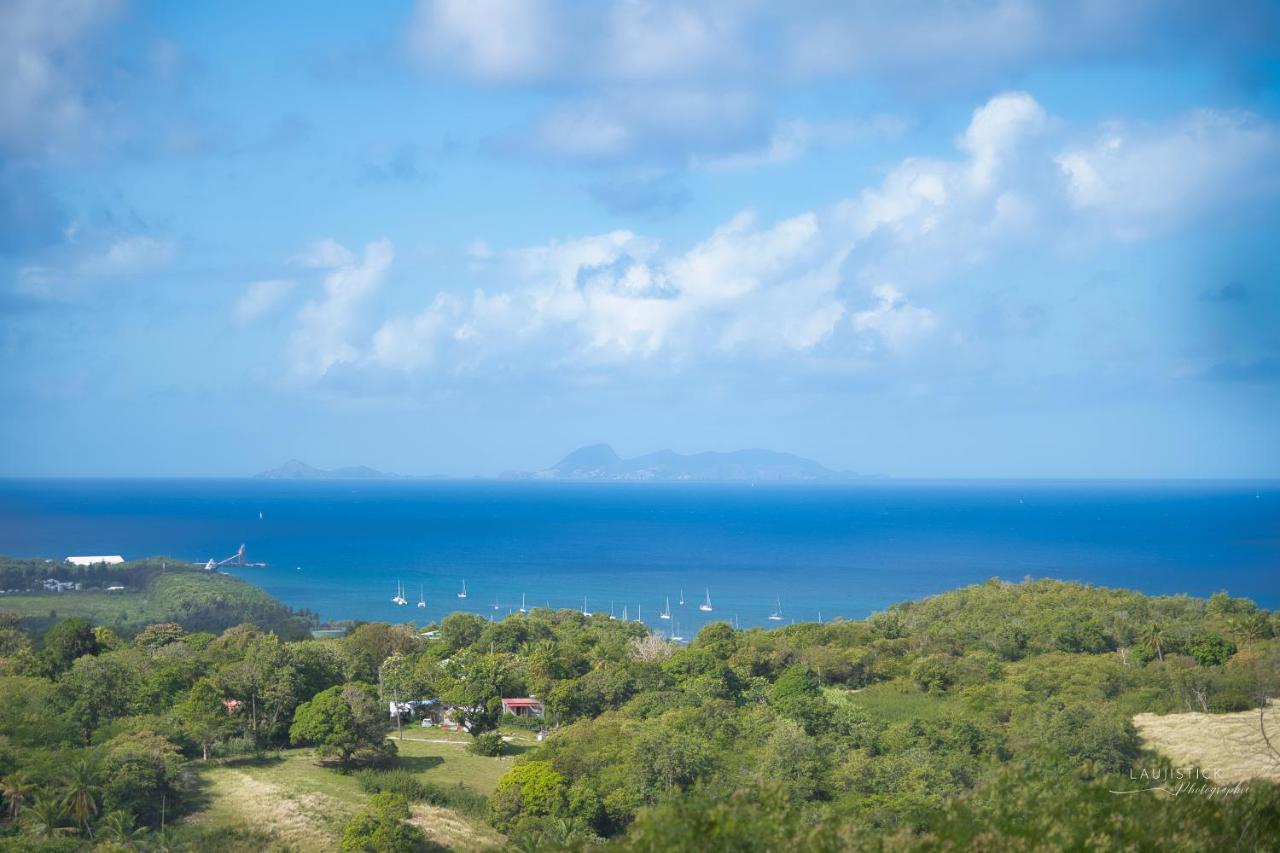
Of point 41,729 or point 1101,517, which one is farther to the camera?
point 1101,517

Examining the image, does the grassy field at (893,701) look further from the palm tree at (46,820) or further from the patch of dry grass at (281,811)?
the palm tree at (46,820)

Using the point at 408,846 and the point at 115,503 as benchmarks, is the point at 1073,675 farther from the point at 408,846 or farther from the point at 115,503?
the point at 115,503

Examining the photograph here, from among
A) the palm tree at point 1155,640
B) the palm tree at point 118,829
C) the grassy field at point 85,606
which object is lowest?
the grassy field at point 85,606

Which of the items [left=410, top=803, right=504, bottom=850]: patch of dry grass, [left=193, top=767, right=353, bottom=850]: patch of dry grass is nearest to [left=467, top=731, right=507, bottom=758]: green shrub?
[left=410, top=803, right=504, bottom=850]: patch of dry grass

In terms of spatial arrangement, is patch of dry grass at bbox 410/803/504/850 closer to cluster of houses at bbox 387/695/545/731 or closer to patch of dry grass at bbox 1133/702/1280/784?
cluster of houses at bbox 387/695/545/731

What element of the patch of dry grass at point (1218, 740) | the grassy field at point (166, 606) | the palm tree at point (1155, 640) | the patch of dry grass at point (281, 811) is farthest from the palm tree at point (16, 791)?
the palm tree at point (1155, 640)

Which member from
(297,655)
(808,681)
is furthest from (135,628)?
(808,681)

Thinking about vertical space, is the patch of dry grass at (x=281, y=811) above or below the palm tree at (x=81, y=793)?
below
